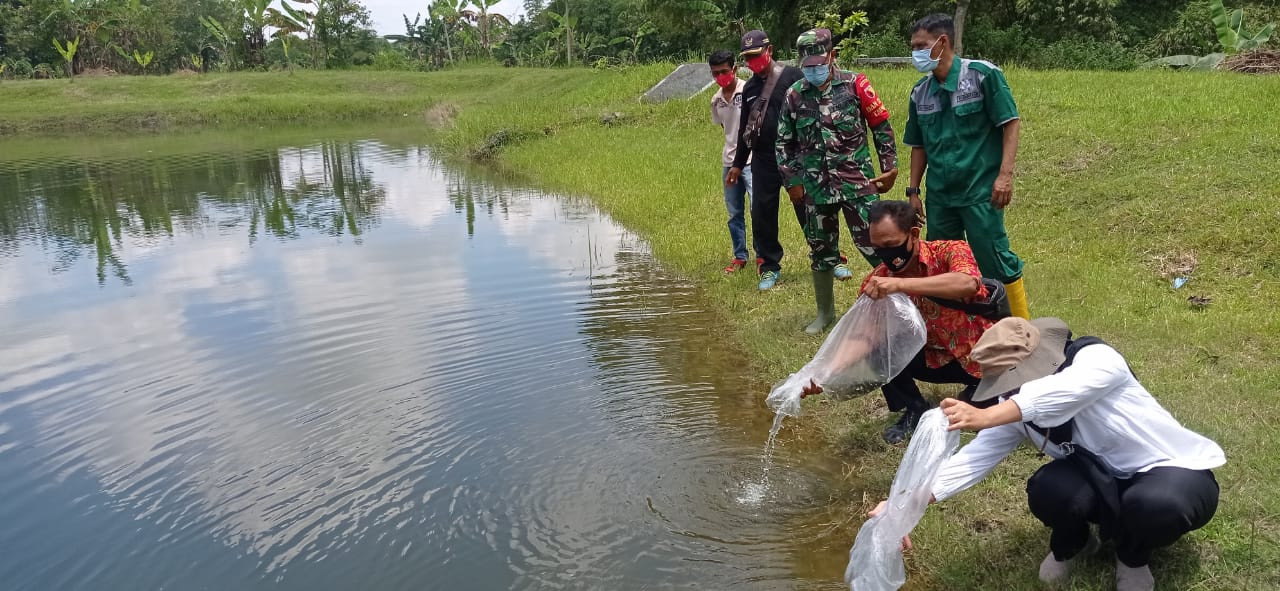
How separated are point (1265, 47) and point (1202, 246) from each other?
11499 mm

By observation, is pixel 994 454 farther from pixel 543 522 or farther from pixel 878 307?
pixel 543 522

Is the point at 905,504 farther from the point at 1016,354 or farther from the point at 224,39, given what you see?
the point at 224,39

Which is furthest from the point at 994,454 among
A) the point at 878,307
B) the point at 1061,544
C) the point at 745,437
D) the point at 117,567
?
the point at 117,567

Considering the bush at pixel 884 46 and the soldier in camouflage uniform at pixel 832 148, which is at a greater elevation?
the bush at pixel 884 46

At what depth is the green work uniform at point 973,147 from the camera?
4109 millimetres

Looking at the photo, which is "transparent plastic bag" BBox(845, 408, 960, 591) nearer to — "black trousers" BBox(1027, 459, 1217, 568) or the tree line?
"black trousers" BBox(1027, 459, 1217, 568)

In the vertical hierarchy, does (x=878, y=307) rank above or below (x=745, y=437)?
above

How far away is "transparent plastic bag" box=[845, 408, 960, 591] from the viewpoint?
2.54 meters

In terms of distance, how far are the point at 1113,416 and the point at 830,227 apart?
2.91 metres

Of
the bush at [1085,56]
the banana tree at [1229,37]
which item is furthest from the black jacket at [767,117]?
the bush at [1085,56]

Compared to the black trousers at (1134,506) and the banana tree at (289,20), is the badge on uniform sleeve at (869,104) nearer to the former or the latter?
the black trousers at (1134,506)

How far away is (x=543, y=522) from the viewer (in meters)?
3.66

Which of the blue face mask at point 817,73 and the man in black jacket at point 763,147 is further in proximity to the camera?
the man in black jacket at point 763,147

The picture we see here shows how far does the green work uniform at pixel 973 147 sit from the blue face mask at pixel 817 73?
0.74 meters
